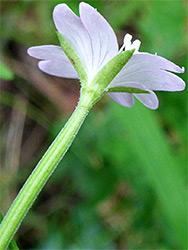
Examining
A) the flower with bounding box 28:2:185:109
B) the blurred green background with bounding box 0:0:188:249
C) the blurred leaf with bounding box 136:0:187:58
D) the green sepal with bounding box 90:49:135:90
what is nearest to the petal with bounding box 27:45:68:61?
the flower with bounding box 28:2:185:109

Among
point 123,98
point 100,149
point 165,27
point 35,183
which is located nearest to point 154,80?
point 123,98

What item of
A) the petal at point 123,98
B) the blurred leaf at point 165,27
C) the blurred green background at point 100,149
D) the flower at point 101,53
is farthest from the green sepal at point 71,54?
the blurred leaf at point 165,27

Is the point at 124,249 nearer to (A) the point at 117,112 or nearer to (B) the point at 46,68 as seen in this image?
(A) the point at 117,112

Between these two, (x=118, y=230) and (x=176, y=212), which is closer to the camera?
(x=176, y=212)

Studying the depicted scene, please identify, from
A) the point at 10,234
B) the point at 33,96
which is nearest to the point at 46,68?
the point at 10,234

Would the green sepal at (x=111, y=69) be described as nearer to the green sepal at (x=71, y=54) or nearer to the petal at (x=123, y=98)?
the green sepal at (x=71, y=54)

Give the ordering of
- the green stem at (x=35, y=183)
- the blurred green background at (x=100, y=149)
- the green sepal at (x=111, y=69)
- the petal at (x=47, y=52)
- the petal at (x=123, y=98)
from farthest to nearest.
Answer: the blurred green background at (x=100, y=149) → the petal at (x=123, y=98) → the petal at (x=47, y=52) → the green sepal at (x=111, y=69) → the green stem at (x=35, y=183)

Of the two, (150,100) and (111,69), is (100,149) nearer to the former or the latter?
(150,100)
